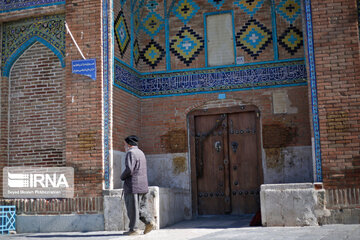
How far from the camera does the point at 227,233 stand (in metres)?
6.56

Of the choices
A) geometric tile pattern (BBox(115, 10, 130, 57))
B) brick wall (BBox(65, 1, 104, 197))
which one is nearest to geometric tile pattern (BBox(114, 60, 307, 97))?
geometric tile pattern (BBox(115, 10, 130, 57))

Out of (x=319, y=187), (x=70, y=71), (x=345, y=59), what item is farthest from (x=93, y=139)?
(x=345, y=59)

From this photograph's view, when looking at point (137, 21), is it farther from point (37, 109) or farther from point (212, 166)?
point (212, 166)

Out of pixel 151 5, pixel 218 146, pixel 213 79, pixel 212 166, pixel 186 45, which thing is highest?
pixel 151 5

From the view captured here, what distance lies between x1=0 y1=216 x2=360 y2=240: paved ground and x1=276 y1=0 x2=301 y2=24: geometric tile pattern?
4.16 metres

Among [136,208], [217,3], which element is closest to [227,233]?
[136,208]

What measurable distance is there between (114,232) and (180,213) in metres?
1.83

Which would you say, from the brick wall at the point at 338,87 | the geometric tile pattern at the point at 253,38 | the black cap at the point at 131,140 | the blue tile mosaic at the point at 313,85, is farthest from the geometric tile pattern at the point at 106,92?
the brick wall at the point at 338,87

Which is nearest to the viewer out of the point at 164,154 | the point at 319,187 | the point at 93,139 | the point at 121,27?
the point at 319,187

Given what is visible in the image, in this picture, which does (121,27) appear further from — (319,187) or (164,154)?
(319,187)

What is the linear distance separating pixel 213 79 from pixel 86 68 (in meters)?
2.68

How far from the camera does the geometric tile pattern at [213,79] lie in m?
9.03

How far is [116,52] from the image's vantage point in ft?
28.1

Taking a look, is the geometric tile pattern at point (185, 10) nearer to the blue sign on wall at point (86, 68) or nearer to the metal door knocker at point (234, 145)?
the blue sign on wall at point (86, 68)
